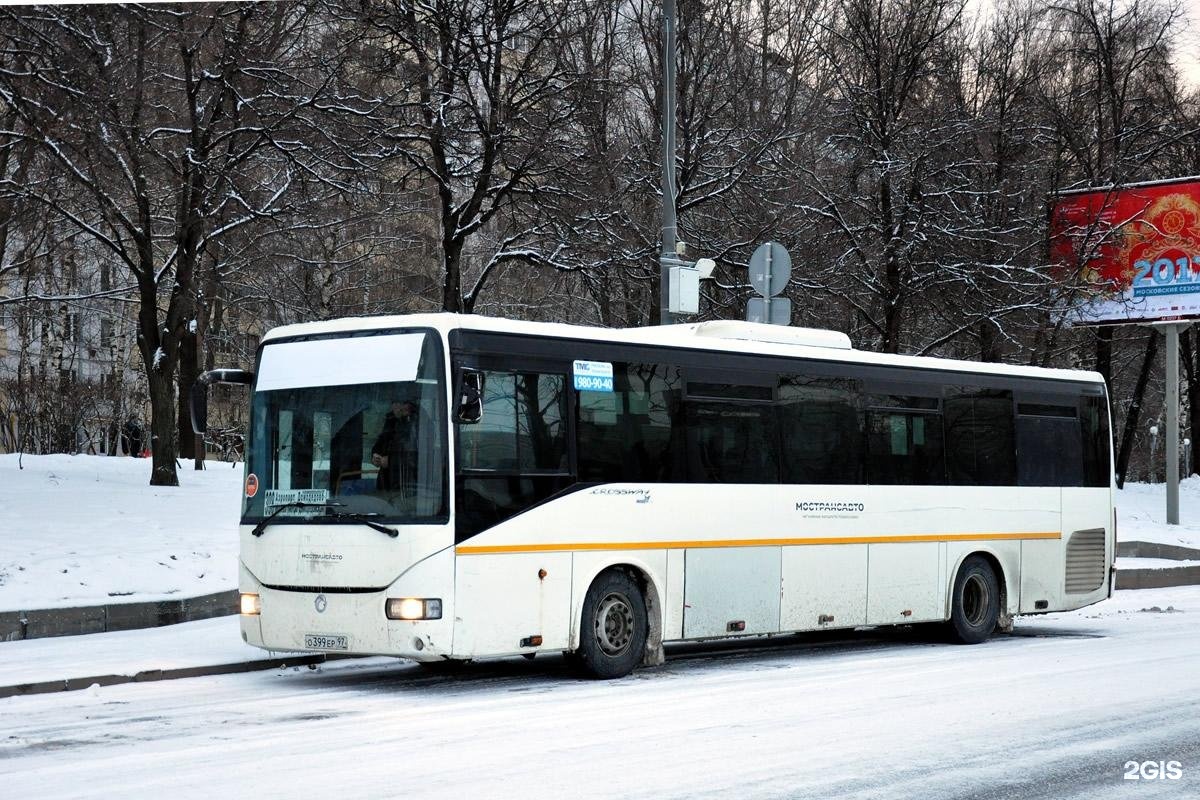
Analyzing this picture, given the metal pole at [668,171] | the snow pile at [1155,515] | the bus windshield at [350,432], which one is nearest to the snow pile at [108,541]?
the bus windshield at [350,432]

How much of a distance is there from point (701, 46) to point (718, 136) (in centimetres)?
176

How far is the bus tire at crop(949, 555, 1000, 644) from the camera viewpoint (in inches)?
695

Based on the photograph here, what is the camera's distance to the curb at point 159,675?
12336 mm

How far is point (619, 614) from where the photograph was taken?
1408cm

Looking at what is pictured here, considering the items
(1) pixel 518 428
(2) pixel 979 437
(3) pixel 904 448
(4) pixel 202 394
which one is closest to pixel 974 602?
(2) pixel 979 437

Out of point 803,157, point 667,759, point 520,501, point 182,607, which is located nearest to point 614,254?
point 803,157

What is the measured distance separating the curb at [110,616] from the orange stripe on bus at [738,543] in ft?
17.3

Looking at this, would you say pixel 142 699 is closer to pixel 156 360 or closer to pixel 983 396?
pixel 983 396

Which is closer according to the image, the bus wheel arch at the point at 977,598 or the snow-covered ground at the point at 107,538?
the snow-covered ground at the point at 107,538

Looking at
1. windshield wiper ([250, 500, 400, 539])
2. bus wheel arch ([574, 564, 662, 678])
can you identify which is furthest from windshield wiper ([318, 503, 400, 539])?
bus wheel arch ([574, 564, 662, 678])

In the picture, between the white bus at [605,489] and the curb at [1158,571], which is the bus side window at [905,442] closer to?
the white bus at [605,489]

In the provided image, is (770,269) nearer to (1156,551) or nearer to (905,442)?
(905,442)

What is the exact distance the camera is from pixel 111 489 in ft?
78.8

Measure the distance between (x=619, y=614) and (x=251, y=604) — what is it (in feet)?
10.2
